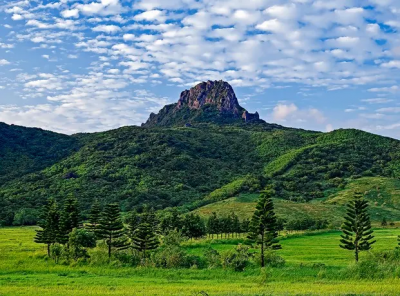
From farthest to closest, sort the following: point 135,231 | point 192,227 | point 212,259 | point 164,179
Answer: point 164,179, point 192,227, point 135,231, point 212,259

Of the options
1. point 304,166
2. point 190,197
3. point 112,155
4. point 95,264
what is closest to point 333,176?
point 304,166

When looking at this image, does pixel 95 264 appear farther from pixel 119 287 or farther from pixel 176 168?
pixel 176 168

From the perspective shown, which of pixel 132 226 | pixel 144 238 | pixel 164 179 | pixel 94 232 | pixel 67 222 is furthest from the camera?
pixel 164 179

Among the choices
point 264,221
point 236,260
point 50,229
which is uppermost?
point 264,221

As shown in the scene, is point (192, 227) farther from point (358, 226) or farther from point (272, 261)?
point (272, 261)

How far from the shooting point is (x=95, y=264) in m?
43.7

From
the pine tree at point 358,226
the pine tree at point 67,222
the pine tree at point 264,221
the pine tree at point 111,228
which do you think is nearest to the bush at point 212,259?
the pine tree at point 264,221

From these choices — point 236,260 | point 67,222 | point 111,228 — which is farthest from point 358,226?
point 67,222

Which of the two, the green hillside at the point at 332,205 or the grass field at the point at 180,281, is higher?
the green hillside at the point at 332,205

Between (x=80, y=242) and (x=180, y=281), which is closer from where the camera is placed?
(x=180, y=281)

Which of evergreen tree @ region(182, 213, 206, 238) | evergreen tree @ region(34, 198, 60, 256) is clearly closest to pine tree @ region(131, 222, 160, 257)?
evergreen tree @ region(34, 198, 60, 256)

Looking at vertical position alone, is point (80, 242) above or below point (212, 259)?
above

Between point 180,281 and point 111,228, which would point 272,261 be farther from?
point 111,228

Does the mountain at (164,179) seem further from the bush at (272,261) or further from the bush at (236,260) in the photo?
the bush at (236,260)
